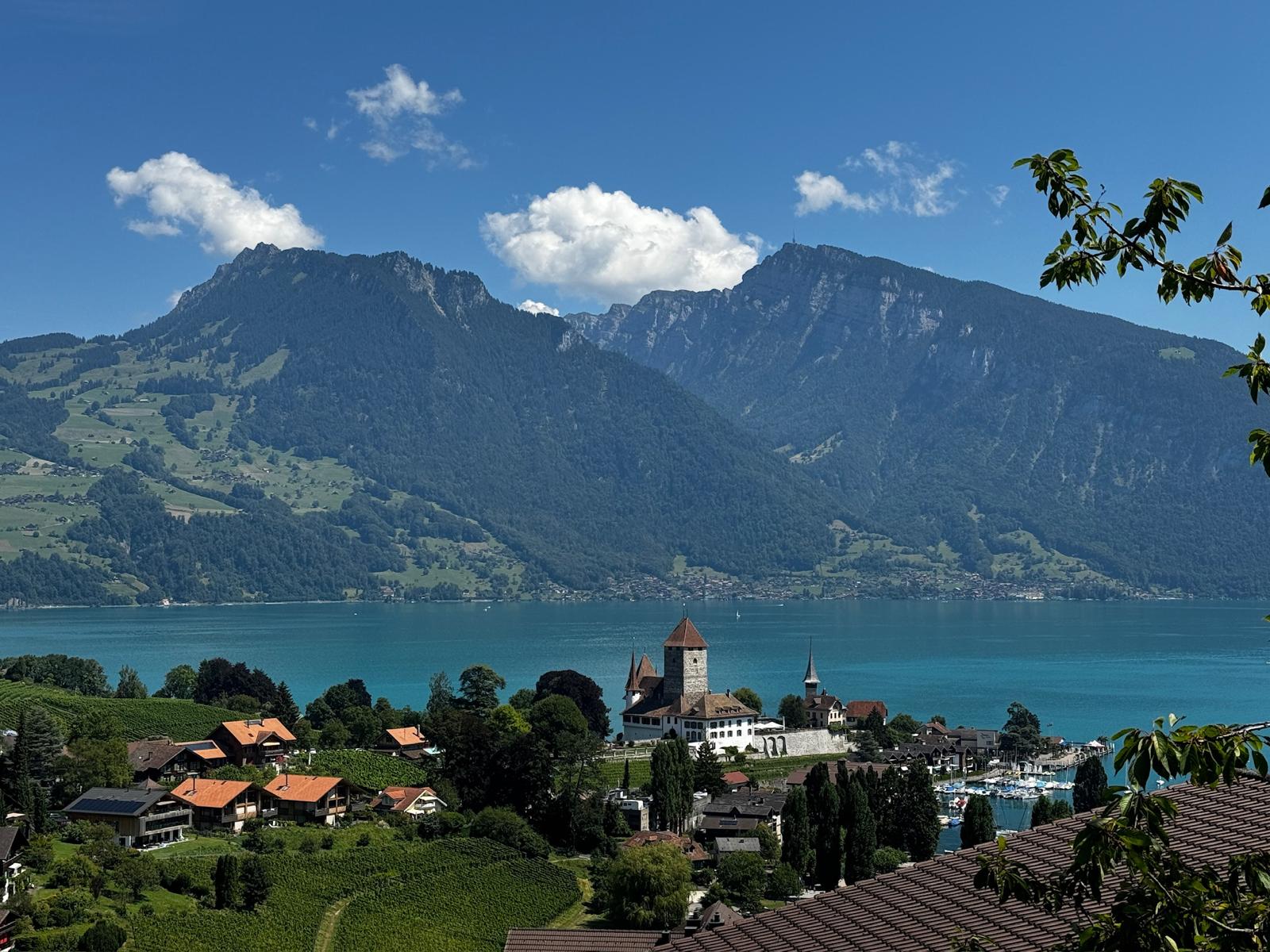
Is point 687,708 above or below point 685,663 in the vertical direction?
below

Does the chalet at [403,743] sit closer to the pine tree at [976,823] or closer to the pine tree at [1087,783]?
the pine tree at [1087,783]

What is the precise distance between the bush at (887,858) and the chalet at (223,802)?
2378cm

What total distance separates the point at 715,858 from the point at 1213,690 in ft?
303

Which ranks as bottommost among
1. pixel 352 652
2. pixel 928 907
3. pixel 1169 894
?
pixel 352 652

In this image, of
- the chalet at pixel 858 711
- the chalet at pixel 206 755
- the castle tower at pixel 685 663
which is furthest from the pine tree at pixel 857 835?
the chalet at pixel 858 711

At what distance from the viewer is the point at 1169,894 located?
5.46 metres

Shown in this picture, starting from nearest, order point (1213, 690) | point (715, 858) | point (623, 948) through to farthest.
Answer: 1. point (623, 948)
2. point (715, 858)
3. point (1213, 690)

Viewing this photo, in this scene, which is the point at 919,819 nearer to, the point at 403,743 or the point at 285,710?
the point at 403,743

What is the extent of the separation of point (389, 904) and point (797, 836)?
51.9 feet

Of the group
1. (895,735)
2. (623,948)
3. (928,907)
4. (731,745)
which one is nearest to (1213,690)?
(895,735)

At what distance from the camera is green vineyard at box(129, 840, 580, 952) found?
1471 inches

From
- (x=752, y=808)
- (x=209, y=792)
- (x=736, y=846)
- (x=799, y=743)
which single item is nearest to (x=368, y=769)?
(x=209, y=792)

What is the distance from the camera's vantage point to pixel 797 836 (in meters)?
49.8

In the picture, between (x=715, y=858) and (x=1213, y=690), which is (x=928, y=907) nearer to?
(x=715, y=858)
